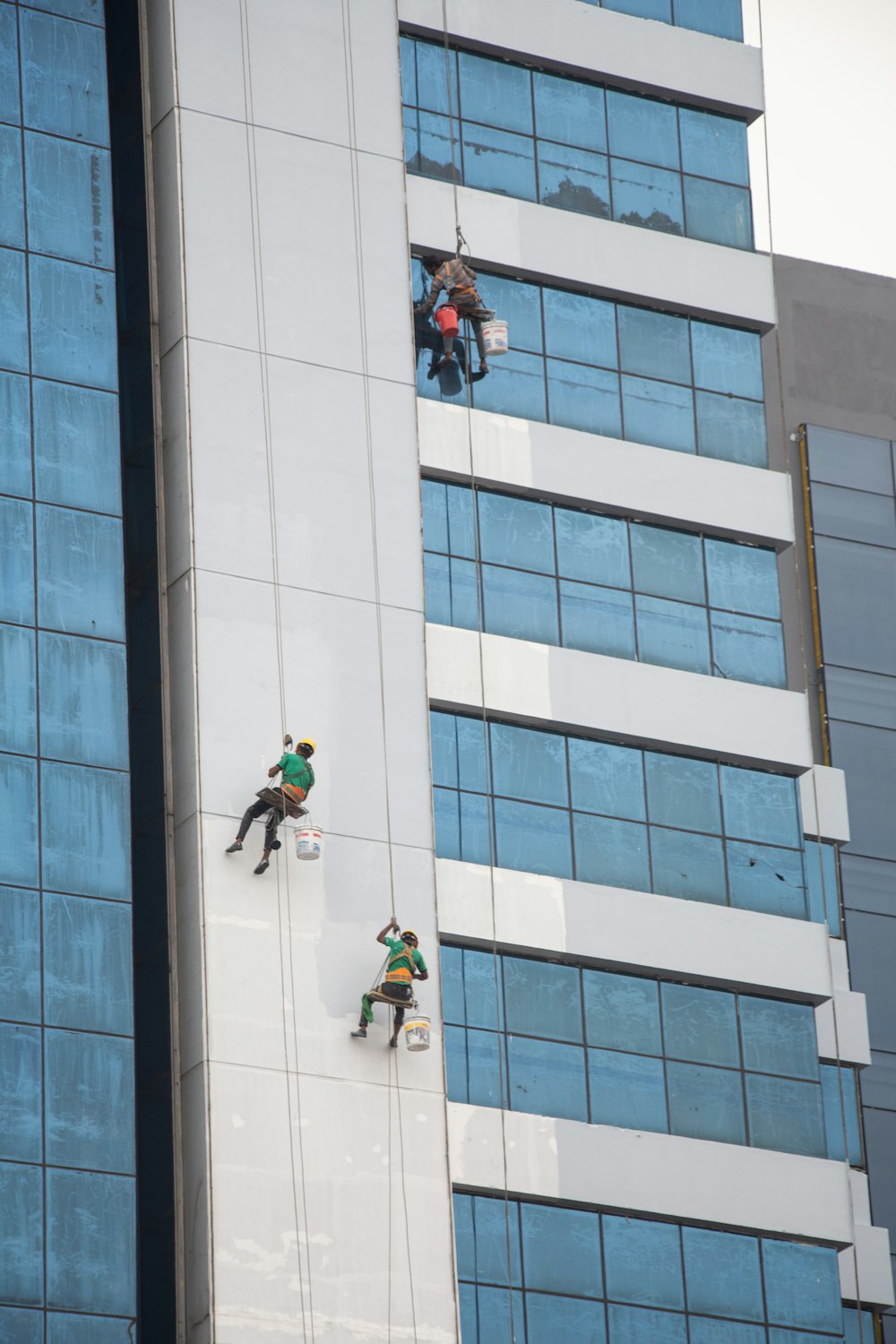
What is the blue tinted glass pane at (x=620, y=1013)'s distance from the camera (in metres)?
43.3

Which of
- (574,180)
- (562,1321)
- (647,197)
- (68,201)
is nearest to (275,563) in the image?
(68,201)

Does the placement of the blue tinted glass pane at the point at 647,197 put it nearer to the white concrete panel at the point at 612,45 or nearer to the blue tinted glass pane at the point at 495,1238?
the white concrete panel at the point at 612,45

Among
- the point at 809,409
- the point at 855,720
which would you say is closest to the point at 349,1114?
the point at 855,720

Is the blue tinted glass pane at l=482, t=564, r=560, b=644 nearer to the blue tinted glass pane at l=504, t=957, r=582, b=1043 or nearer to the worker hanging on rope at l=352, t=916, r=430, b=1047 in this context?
the blue tinted glass pane at l=504, t=957, r=582, b=1043

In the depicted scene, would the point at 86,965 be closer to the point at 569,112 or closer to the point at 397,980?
the point at 397,980

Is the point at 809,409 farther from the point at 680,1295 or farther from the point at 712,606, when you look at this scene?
the point at 680,1295

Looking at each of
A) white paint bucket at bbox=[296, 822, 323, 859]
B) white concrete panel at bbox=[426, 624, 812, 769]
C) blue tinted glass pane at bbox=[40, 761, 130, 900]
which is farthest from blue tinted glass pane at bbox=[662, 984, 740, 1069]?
blue tinted glass pane at bbox=[40, 761, 130, 900]

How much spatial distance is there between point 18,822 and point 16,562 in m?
4.48

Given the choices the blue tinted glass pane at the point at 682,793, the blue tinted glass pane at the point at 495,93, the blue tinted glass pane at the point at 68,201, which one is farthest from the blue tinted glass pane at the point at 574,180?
the blue tinted glass pane at the point at 682,793

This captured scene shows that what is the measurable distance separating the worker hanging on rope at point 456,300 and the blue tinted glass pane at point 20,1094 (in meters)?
15.1

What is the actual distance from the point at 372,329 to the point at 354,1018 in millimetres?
12809

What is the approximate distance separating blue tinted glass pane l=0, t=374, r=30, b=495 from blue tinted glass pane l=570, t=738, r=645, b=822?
10946mm

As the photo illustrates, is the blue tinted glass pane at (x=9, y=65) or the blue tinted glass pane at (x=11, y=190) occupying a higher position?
the blue tinted glass pane at (x=9, y=65)

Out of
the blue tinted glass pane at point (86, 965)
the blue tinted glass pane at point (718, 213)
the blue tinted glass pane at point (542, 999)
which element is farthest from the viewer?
the blue tinted glass pane at point (718, 213)
